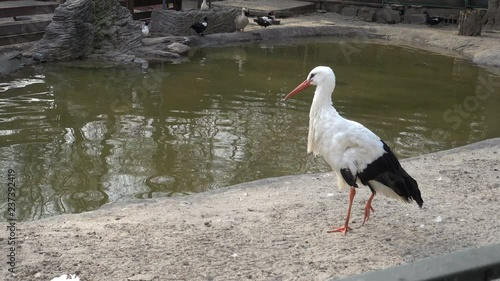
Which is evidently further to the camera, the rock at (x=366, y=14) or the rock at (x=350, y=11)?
the rock at (x=350, y=11)

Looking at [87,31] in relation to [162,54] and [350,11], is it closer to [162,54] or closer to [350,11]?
[162,54]

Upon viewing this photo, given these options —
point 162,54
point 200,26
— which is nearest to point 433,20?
point 200,26

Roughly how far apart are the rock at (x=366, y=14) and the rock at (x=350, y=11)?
42 cm

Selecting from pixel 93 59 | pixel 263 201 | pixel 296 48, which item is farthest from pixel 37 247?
pixel 296 48

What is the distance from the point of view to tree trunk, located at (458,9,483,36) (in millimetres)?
15734

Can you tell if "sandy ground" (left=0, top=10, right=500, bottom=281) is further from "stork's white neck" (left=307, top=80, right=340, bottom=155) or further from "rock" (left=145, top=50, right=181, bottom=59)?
"rock" (left=145, top=50, right=181, bottom=59)

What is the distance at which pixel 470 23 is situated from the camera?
1591 centimetres

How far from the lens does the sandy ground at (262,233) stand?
382 cm

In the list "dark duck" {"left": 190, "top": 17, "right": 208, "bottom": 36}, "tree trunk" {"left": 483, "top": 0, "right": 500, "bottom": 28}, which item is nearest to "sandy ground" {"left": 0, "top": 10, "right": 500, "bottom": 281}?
"dark duck" {"left": 190, "top": 17, "right": 208, "bottom": 36}

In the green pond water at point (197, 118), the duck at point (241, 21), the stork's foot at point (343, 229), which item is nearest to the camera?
the stork's foot at point (343, 229)

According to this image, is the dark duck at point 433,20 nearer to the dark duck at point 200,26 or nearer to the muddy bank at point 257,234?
the dark duck at point 200,26

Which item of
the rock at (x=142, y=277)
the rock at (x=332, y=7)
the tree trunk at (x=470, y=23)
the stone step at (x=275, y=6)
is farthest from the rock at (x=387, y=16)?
the rock at (x=142, y=277)

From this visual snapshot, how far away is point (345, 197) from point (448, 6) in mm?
14973

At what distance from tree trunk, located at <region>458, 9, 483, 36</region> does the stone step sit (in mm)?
4824
